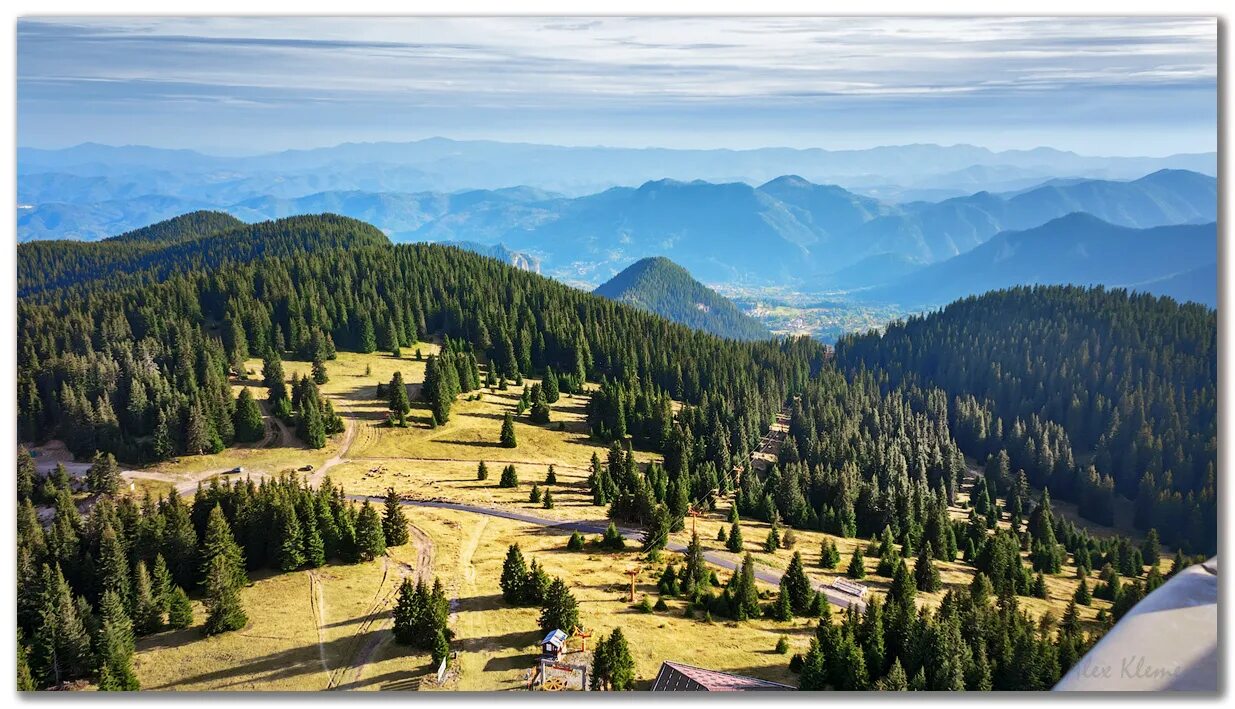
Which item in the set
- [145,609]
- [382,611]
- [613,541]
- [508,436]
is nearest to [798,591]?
[613,541]

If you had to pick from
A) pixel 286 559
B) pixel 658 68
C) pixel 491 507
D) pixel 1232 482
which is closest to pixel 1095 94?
pixel 1232 482

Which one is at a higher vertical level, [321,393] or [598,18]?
[598,18]

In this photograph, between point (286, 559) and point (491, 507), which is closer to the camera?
point (286, 559)

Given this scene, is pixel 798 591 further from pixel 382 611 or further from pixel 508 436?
pixel 508 436

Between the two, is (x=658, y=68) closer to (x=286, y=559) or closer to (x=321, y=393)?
(x=286, y=559)

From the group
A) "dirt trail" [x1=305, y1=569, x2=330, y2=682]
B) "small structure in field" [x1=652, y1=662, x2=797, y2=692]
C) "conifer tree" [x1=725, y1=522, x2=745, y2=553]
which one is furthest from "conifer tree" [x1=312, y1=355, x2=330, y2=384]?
"small structure in field" [x1=652, y1=662, x2=797, y2=692]

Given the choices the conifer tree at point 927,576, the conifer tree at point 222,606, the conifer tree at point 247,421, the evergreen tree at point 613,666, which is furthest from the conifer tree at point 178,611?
the conifer tree at point 927,576

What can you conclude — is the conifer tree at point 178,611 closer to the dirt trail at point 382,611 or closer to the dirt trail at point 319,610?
the dirt trail at point 319,610
